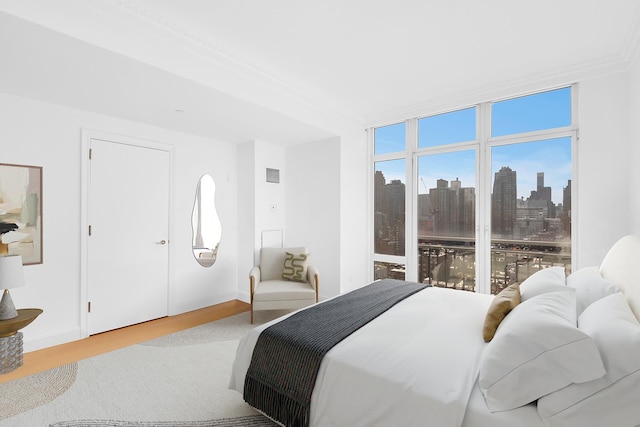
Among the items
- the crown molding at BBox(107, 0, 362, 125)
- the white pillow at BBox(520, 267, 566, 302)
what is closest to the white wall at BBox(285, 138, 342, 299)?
the crown molding at BBox(107, 0, 362, 125)

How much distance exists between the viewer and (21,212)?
2877 mm

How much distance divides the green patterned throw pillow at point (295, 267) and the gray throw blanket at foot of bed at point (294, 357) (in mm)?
1733

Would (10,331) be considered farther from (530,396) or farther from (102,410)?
Answer: (530,396)

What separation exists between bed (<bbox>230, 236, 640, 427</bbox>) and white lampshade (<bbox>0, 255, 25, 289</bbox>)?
6.40 ft

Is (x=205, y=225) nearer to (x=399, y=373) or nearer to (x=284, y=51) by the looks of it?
(x=284, y=51)

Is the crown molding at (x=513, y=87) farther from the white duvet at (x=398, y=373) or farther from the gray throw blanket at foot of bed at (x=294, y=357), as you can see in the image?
the gray throw blanket at foot of bed at (x=294, y=357)

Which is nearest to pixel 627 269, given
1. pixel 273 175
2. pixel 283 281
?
pixel 283 281

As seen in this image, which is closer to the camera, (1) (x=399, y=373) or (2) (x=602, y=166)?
(1) (x=399, y=373)

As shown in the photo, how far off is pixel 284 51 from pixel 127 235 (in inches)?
103

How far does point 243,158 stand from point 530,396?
418cm

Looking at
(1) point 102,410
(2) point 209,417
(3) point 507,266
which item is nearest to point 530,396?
(2) point 209,417

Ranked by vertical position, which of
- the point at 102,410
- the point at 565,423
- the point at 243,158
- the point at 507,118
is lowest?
Result: the point at 102,410

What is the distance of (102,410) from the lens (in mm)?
2047

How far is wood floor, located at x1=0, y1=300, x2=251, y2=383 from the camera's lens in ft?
8.68
